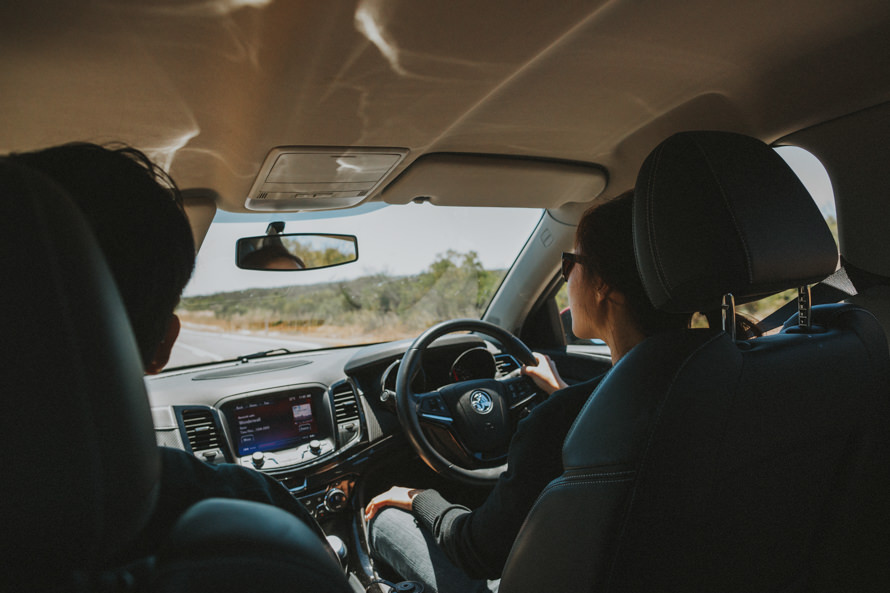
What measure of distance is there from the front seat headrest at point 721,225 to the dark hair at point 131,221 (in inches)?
41.3

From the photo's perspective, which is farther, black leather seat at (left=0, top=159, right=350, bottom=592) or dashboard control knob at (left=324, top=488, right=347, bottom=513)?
dashboard control knob at (left=324, top=488, right=347, bottom=513)

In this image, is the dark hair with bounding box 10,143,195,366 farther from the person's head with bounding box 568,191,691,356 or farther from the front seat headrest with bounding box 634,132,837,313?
the person's head with bounding box 568,191,691,356

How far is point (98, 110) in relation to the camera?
5.98 feet

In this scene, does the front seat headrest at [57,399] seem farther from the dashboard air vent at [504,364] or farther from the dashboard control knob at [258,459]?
the dashboard air vent at [504,364]

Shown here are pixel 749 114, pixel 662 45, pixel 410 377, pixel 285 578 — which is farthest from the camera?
pixel 410 377

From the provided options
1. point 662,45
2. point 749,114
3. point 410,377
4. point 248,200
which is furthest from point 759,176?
point 248,200

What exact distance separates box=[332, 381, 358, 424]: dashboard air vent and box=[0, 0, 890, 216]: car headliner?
1.30m

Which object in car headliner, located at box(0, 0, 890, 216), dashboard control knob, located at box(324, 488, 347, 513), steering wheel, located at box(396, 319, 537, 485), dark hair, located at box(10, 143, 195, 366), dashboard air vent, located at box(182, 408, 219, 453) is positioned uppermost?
car headliner, located at box(0, 0, 890, 216)

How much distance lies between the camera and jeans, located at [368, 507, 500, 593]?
→ 2.12 m

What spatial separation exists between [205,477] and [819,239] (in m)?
1.46

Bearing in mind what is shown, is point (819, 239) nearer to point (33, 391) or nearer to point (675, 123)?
point (675, 123)

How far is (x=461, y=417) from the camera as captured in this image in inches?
110

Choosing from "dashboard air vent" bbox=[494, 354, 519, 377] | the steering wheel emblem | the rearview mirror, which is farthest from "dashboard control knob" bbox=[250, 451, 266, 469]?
"dashboard air vent" bbox=[494, 354, 519, 377]

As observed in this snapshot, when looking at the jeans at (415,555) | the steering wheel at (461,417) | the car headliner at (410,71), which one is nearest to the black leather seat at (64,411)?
the car headliner at (410,71)
